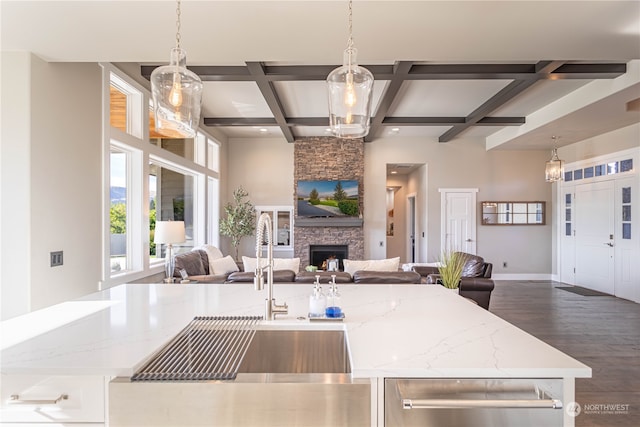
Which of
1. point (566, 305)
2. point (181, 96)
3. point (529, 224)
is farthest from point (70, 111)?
point (529, 224)

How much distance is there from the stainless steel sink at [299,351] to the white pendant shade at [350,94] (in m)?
1.00

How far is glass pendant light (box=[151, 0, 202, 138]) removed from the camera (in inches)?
65.6

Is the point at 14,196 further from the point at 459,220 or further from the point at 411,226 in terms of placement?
the point at 411,226

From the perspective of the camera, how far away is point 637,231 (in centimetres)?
578

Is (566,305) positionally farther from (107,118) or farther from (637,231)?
(107,118)

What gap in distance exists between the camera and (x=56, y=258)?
298cm

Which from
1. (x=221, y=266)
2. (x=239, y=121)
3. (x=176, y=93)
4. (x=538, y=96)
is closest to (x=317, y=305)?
(x=176, y=93)

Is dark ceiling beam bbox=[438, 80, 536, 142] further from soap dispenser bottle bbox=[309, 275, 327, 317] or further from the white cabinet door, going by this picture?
the white cabinet door

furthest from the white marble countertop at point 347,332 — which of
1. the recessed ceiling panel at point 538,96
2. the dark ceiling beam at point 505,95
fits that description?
the recessed ceiling panel at point 538,96

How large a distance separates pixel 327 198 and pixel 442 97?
333 centimetres

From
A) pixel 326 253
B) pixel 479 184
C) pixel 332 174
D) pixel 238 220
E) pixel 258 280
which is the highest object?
pixel 332 174

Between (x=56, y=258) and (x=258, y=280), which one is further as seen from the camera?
(x=56, y=258)

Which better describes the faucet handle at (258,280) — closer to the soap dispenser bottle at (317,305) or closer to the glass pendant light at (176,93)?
the soap dispenser bottle at (317,305)

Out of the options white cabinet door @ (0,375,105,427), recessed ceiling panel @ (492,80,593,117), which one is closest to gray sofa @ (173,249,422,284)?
white cabinet door @ (0,375,105,427)
